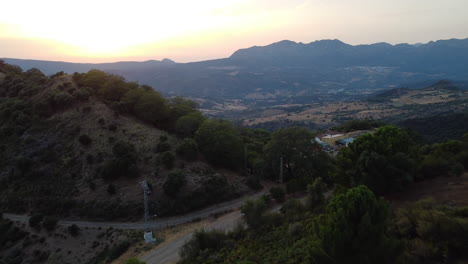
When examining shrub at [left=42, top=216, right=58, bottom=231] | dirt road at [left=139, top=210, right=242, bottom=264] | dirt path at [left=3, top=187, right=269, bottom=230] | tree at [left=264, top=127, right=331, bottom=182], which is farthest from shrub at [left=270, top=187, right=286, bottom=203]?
shrub at [left=42, top=216, right=58, bottom=231]

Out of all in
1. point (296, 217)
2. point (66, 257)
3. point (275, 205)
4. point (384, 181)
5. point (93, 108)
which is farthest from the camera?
point (93, 108)

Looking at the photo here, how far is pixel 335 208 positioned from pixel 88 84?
49.7 meters

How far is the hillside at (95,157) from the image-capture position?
30.7 meters

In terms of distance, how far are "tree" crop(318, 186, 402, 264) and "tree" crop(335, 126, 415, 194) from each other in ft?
29.6

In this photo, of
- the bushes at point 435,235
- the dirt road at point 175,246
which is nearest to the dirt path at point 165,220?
the dirt road at point 175,246

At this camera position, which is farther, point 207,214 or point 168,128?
point 168,128

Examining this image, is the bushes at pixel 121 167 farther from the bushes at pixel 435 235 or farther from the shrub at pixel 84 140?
the bushes at pixel 435 235

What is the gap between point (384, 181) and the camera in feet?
63.2

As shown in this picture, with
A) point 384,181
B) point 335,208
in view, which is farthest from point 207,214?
point 335,208

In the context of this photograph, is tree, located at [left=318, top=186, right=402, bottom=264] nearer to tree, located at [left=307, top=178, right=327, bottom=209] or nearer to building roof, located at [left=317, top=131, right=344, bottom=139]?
tree, located at [left=307, top=178, right=327, bottom=209]

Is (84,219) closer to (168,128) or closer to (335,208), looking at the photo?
(168,128)

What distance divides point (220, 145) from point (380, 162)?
2164 cm

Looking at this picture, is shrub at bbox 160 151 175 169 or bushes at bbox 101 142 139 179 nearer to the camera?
bushes at bbox 101 142 139 179

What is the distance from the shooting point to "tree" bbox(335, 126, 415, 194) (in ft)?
63.1
